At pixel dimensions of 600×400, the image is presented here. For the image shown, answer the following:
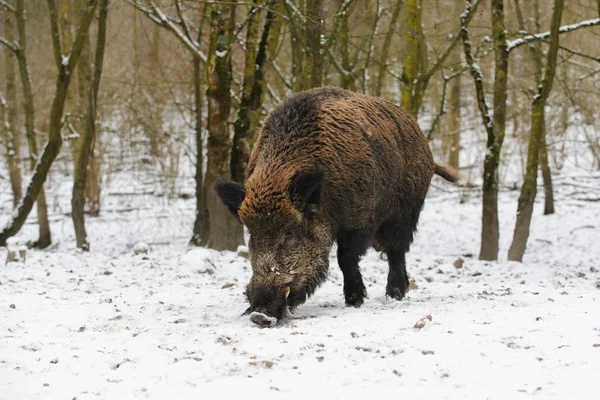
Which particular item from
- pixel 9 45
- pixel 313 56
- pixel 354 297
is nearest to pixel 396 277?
pixel 354 297

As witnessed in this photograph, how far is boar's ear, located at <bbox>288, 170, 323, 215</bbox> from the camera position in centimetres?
530

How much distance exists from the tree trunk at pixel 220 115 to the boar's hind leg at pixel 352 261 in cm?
419

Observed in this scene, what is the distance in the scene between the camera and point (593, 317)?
15.8ft

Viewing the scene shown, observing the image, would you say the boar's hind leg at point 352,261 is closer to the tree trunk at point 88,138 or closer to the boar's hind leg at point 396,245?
the boar's hind leg at point 396,245

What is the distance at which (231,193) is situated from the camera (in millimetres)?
5629

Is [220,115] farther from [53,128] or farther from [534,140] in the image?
[534,140]

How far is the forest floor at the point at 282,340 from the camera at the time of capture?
3.39m

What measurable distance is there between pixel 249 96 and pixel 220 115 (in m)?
0.59

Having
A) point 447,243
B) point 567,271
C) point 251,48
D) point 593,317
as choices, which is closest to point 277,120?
point 593,317

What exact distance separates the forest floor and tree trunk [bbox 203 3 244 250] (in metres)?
2.12

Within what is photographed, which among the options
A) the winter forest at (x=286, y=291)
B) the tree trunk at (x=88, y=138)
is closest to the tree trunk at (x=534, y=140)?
the winter forest at (x=286, y=291)

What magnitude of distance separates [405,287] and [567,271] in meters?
4.56

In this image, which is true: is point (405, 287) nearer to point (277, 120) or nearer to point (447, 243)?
point (277, 120)

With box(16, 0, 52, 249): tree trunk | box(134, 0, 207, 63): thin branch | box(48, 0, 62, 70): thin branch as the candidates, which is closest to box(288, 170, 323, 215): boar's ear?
box(134, 0, 207, 63): thin branch
